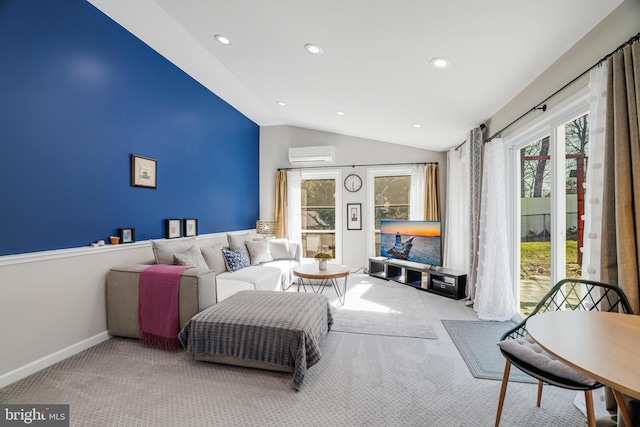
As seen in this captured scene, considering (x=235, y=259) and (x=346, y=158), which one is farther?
(x=346, y=158)

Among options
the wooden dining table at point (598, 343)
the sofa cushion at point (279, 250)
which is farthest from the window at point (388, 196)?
the wooden dining table at point (598, 343)

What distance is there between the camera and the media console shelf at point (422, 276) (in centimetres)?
402

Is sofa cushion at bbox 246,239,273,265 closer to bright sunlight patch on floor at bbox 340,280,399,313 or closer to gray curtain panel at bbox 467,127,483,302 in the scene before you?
bright sunlight patch on floor at bbox 340,280,399,313

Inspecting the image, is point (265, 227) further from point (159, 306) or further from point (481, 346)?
point (481, 346)

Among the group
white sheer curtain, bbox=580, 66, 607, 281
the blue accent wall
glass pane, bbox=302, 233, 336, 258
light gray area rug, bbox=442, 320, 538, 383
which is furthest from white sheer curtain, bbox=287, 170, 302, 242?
white sheer curtain, bbox=580, 66, 607, 281

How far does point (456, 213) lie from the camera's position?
15.6ft

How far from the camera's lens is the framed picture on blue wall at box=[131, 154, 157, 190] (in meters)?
3.04

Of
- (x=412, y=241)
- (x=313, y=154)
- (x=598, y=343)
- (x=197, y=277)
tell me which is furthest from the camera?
(x=313, y=154)

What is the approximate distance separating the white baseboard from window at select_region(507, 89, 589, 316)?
4.18 m

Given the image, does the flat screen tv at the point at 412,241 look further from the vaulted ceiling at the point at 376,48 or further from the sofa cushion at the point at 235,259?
the sofa cushion at the point at 235,259

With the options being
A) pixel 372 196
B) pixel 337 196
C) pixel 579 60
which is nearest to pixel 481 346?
pixel 579 60

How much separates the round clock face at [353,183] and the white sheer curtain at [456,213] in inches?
65.8

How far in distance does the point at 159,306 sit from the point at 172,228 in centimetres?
131

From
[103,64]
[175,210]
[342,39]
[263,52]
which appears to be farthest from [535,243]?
[103,64]
